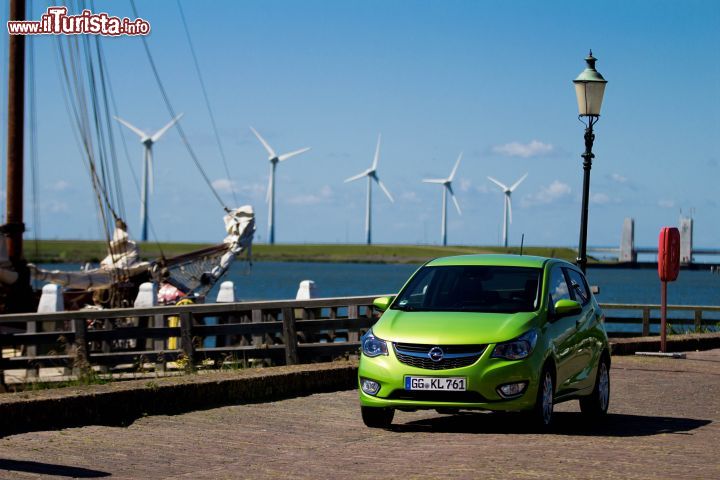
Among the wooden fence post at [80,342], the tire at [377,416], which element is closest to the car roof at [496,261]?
the tire at [377,416]

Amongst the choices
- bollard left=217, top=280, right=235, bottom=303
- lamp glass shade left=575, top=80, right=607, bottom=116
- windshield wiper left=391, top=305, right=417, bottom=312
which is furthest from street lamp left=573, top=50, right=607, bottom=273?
bollard left=217, top=280, right=235, bottom=303

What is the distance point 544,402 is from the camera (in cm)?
1216

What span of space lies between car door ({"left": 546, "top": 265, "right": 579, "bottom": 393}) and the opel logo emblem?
1.18 meters

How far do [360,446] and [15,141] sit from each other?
20373 mm

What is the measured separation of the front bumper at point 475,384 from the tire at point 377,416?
35cm

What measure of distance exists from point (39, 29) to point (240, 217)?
1647 cm

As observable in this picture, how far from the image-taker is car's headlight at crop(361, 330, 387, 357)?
12.2 m

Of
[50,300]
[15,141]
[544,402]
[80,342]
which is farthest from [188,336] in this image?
[15,141]

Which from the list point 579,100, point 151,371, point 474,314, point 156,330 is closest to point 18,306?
point 151,371

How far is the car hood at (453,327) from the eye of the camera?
39.0 feet

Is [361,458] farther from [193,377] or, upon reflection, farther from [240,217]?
[240,217]

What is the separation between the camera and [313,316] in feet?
82.6

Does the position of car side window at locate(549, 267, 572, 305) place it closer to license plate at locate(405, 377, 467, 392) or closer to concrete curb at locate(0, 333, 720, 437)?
license plate at locate(405, 377, 467, 392)

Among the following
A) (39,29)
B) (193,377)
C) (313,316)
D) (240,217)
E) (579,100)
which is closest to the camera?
(193,377)
